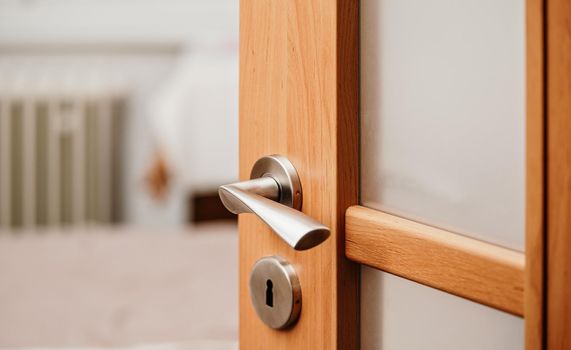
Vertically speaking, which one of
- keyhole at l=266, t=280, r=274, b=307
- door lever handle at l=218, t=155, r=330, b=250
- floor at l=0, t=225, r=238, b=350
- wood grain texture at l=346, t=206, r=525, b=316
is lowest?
floor at l=0, t=225, r=238, b=350

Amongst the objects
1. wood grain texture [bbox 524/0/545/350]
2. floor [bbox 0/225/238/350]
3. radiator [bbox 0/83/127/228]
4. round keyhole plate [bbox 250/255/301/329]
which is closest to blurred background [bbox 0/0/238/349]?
radiator [bbox 0/83/127/228]

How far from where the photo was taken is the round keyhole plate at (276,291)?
1.67 ft

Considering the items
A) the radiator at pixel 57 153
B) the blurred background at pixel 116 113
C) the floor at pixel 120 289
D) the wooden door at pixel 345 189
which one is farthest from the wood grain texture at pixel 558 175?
the radiator at pixel 57 153

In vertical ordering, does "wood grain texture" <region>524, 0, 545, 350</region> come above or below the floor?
above

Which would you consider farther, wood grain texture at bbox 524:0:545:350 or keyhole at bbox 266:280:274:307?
keyhole at bbox 266:280:274:307

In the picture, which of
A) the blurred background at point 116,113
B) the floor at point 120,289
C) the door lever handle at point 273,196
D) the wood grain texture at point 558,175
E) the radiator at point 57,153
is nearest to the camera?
the wood grain texture at point 558,175

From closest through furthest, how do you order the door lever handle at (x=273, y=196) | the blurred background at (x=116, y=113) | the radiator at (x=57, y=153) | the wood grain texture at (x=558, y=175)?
the wood grain texture at (x=558, y=175), the door lever handle at (x=273, y=196), the blurred background at (x=116, y=113), the radiator at (x=57, y=153)

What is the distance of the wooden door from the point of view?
14.3 inches

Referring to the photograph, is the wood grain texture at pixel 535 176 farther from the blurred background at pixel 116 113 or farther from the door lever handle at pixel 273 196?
the blurred background at pixel 116 113

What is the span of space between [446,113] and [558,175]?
0.10 m

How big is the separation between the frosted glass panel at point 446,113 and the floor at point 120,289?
739mm

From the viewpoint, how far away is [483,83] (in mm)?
414

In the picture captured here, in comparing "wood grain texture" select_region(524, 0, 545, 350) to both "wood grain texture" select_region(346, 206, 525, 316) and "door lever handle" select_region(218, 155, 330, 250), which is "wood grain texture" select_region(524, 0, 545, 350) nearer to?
"wood grain texture" select_region(346, 206, 525, 316)

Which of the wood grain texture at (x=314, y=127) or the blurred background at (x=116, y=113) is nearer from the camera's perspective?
the wood grain texture at (x=314, y=127)
